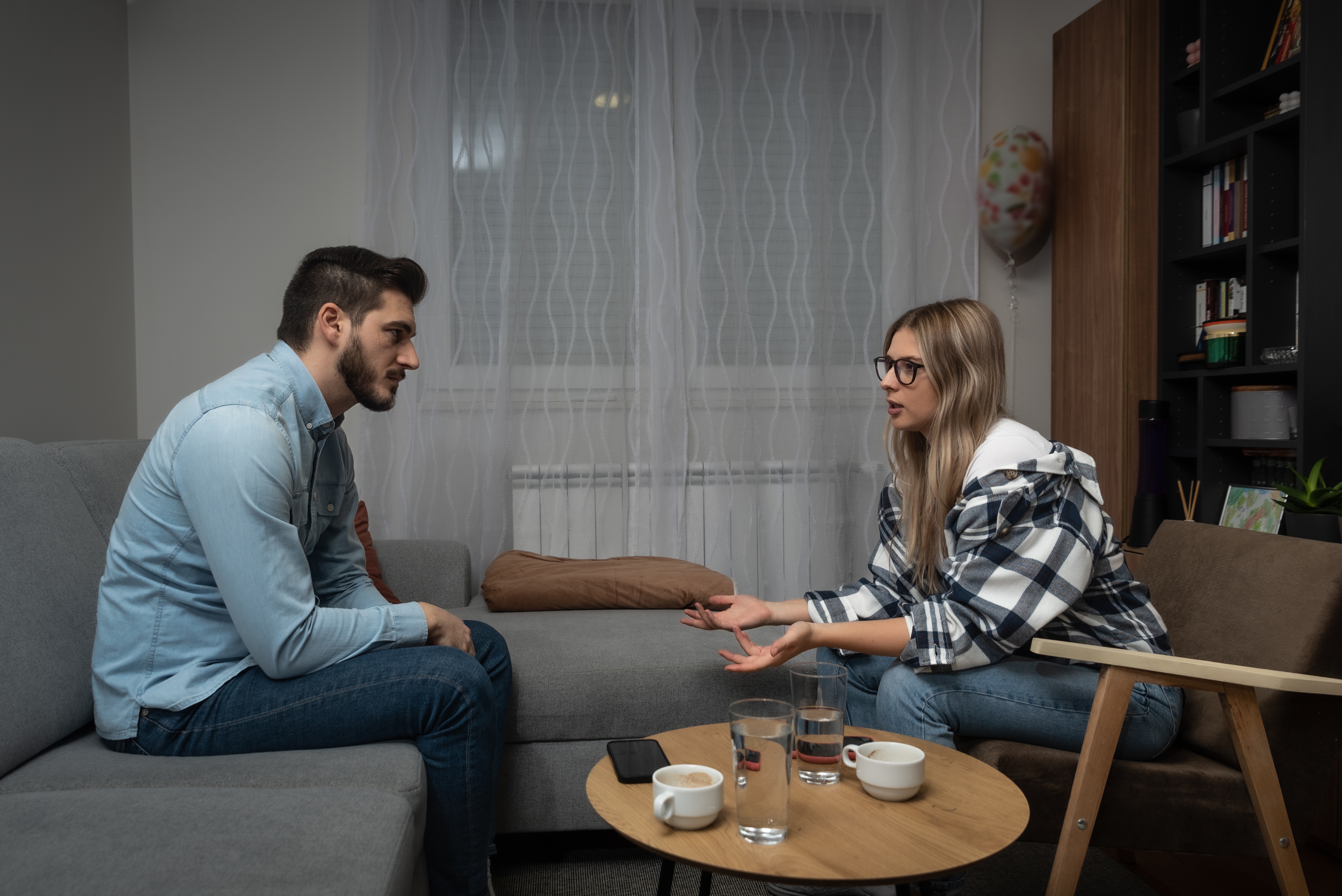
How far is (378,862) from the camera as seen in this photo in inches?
40.3

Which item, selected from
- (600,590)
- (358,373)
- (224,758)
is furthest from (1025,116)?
(224,758)

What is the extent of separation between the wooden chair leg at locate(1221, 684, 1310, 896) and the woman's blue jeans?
0.42 ft

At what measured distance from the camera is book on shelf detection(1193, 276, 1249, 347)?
→ 2.52 meters

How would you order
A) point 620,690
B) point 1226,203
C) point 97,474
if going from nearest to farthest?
point 97,474
point 620,690
point 1226,203

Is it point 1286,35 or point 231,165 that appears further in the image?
point 231,165

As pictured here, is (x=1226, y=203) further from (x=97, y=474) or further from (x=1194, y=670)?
(x=97, y=474)

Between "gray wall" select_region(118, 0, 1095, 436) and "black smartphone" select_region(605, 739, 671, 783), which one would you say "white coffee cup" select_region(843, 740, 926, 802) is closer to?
"black smartphone" select_region(605, 739, 671, 783)

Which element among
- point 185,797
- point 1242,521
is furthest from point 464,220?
point 1242,521

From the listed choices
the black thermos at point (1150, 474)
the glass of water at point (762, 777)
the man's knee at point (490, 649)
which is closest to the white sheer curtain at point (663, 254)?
the black thermos at point (1150, 474)

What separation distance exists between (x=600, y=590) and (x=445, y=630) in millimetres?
862

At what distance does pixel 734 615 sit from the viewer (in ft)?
5.26

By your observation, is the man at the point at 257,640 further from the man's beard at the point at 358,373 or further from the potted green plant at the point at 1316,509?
the potted green plant at the point at 1316,509

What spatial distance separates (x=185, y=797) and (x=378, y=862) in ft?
0.95

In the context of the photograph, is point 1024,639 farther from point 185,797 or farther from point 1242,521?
point 1242,521
